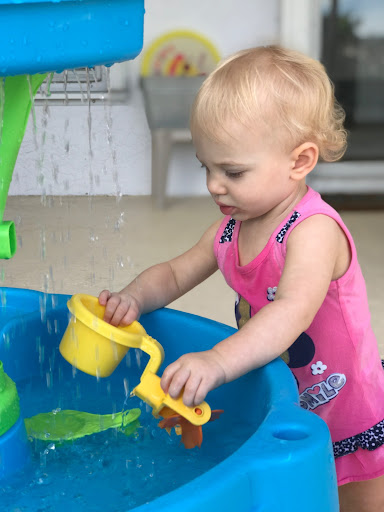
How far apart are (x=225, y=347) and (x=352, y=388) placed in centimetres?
24

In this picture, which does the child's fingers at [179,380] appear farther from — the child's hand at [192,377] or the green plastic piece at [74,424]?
the green plastic piece at [74,424]

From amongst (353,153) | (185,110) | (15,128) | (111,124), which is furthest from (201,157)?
(353,153)

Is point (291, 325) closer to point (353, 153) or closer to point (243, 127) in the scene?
point (243, 127)

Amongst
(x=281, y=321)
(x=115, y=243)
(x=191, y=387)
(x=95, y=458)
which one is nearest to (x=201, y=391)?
(x=191, y=387)

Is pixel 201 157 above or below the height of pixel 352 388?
above

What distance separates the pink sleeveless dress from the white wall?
208cm

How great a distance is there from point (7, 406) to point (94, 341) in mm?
128

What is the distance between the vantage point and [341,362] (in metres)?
0.98

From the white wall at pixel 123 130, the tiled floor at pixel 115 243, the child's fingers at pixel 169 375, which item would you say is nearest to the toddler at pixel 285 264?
the child's fingers at pixel 169 375

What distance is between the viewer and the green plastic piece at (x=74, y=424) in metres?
0.99

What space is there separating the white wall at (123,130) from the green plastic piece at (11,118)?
2.15 meters

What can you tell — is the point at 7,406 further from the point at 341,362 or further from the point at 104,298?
the point at 341,362

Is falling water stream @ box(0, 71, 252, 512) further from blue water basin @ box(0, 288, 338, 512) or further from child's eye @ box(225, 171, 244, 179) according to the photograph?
child's eye @ box(225, 171, 244, 179)

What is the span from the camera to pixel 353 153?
3.44m
